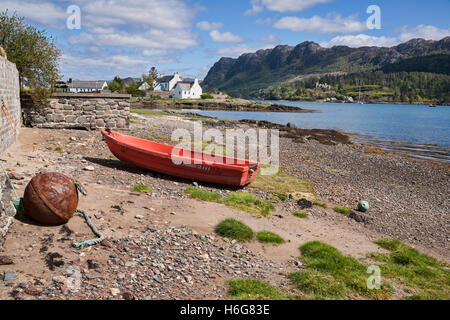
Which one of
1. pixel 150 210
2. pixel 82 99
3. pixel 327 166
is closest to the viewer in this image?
pixel 150 210

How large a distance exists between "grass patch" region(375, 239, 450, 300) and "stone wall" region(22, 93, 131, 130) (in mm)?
15908

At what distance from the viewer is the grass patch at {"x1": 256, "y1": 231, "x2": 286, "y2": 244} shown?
8641mm

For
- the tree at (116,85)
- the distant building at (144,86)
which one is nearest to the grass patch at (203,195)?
the tree at (116,85)

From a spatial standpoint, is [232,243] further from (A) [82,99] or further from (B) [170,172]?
(A) [82,99]

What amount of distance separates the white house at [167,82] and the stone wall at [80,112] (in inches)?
5145

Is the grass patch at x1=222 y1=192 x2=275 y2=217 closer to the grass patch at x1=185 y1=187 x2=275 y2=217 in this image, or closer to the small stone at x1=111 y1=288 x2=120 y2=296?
the grass patch at x1=185 y1=187 x2=275 y2=217

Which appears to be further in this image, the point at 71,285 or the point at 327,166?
the point at 327,166

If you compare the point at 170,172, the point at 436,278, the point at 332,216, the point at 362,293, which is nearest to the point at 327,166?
the point at 332,216

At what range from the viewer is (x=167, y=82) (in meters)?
148

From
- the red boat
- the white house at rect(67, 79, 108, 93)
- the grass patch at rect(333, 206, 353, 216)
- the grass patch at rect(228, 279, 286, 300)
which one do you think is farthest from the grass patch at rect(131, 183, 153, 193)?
the white house at rect(67, 79, 108, 93)

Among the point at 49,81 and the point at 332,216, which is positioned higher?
the point at 49,81

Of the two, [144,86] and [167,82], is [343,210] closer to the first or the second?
[144,86]
